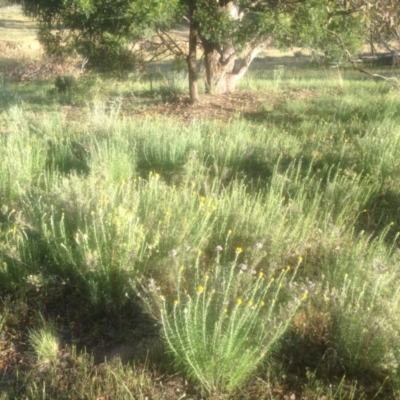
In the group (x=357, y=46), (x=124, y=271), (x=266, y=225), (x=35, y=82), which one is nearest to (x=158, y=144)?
(x=266, y=225)

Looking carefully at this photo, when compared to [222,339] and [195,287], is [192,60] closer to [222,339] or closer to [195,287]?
[195,287]

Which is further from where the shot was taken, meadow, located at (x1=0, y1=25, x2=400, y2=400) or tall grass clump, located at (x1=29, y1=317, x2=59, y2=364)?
tall grass clump, located at (x1=29, y1=317, x2=59, y2=364)

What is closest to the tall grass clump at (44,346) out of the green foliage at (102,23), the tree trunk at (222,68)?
the green foliage at (102,23)

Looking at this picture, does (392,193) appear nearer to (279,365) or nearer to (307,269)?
(307,269)

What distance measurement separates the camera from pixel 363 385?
281cm

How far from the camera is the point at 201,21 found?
860 cm

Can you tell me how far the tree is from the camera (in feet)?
26.1

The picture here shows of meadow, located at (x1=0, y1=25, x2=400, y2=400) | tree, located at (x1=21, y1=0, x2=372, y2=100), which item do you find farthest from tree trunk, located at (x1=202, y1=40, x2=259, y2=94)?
meadow, located at (x1=0, y1=25, x2=400, y2=400)

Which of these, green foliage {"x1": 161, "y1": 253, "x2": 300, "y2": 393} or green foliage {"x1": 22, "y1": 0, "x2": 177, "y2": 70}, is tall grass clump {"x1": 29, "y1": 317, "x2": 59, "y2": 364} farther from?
green foliage {"x1": 22, "y1": 0, "x2": 177, "y2": 70}

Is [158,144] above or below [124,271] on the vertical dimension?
above

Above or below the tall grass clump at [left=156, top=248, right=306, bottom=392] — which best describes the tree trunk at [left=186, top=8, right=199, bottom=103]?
above

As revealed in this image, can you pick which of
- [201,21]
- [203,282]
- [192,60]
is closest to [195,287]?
[203,282]

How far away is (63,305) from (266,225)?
154 centimetres

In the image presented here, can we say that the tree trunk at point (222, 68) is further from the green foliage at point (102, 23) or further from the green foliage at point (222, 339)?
the green foliage at point (222, 339)
